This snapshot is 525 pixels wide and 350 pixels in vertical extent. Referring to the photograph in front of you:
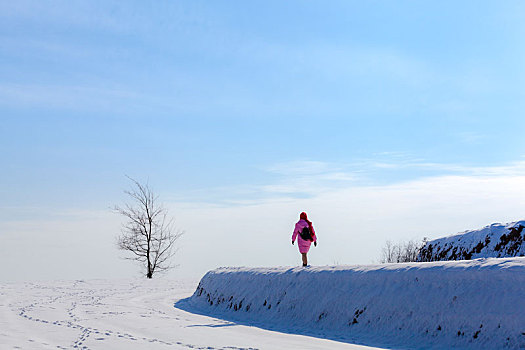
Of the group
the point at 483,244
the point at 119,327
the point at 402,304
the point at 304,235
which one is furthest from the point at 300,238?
the point at 119,327

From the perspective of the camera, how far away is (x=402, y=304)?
1134 cm

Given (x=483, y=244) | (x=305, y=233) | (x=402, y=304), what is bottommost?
(x=402, y=304)

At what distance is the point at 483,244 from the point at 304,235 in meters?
5.94

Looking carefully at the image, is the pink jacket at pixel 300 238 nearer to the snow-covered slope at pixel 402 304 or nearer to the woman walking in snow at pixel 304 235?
the woman walking in snow at pixel 304 235

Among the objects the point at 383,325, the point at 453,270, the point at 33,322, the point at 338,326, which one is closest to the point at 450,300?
the point at 453,270

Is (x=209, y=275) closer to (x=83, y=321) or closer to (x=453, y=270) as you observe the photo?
(x=83, y=321)

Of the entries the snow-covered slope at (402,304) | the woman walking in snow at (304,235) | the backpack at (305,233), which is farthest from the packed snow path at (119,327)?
the backpack at (305,233)

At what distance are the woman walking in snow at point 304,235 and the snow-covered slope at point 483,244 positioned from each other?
493 cm

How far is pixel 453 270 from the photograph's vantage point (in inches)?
431

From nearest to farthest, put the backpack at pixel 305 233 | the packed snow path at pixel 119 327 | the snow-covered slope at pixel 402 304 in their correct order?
the snow-covered slope at pixel 402 304 < the packed snow path at pixel 119 327 < the backpack at pixel 305 233

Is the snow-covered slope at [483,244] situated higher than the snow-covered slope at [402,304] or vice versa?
the snow-covered slope at [483,244]

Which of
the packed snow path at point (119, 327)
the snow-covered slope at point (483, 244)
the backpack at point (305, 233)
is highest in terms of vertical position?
the backpack at point (305, 233)

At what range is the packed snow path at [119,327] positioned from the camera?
10.2 metres

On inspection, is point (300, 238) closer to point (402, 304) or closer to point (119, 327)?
point (402, 304)
